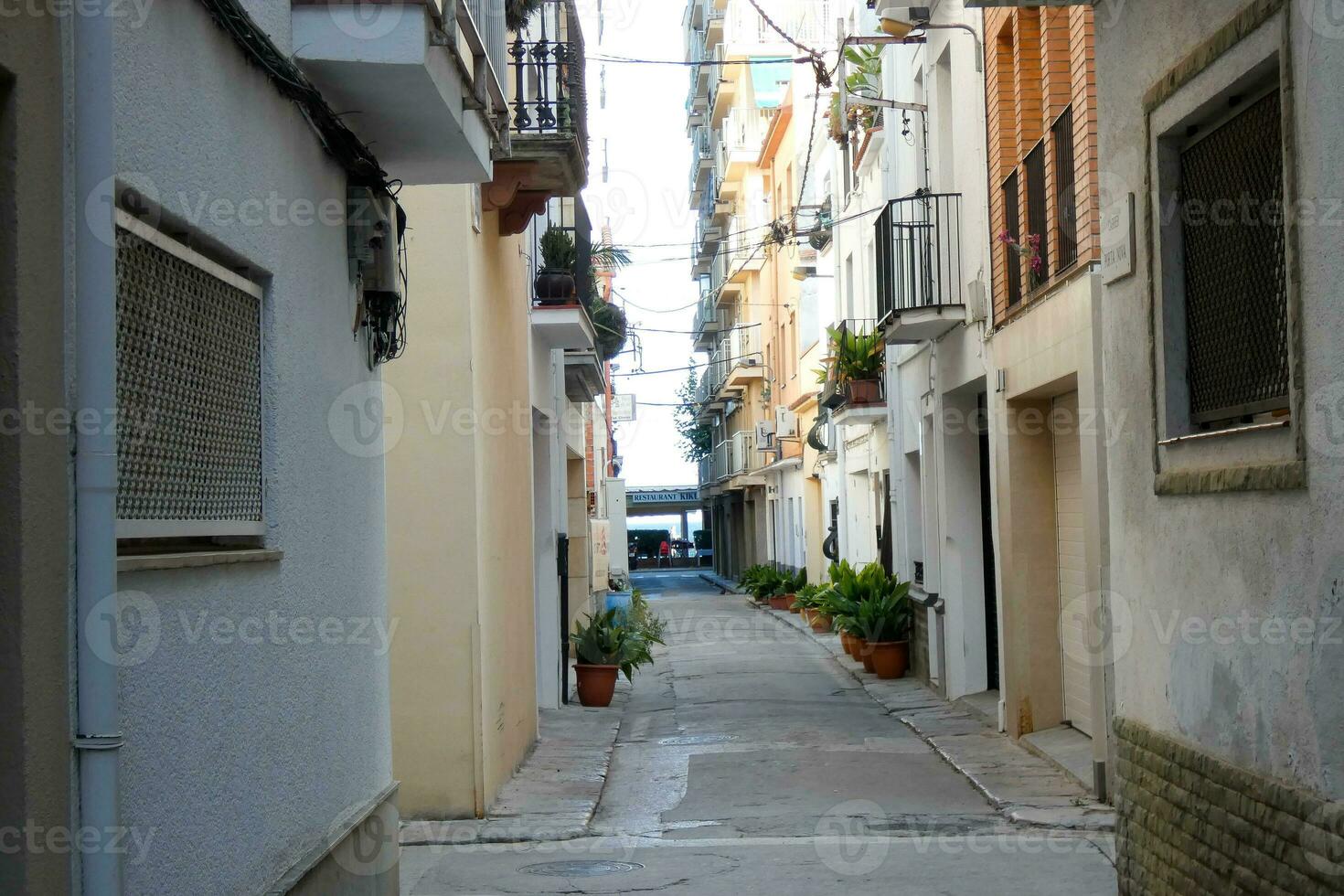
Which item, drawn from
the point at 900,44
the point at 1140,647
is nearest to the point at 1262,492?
the point at 1140,647

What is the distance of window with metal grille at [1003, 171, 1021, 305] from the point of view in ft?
43.4

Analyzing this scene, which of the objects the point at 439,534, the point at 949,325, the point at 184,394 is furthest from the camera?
the point at 949,325

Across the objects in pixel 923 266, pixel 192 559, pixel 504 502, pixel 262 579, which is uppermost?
pixel 923 266

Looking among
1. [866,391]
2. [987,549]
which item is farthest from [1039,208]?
[866,391]

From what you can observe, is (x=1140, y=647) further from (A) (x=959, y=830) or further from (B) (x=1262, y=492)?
(A) (x=959, y=830)

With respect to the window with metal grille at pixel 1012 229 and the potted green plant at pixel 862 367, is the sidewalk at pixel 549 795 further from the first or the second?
the potted green plant at pixel 862 367

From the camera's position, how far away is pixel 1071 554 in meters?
13.1

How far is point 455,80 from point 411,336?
3.64 metres

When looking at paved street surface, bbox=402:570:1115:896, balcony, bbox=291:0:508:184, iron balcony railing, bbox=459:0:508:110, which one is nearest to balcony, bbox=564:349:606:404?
paved street surface, bbox=402:570:1115:896

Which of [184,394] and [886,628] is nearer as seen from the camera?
[184,394]

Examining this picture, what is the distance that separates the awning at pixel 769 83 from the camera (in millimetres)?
43969

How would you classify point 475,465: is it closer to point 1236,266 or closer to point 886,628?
point 1236,266

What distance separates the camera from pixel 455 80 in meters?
7.01

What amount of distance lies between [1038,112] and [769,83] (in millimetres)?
32370
